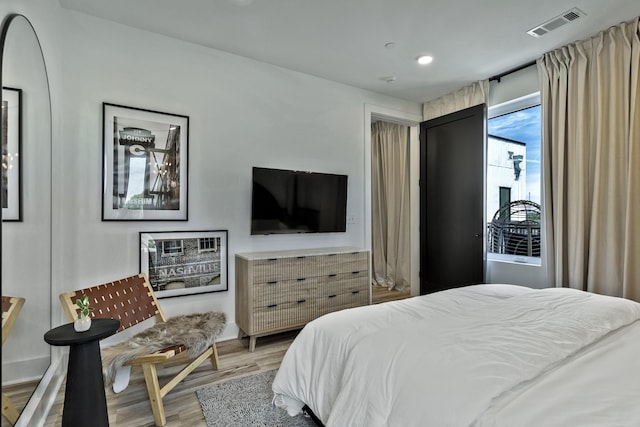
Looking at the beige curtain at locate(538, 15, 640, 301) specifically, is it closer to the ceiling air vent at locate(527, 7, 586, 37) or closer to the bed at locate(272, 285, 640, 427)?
the ceiling air vent at locate(527, 7, 586, 37)

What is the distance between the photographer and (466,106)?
3902 millimetres

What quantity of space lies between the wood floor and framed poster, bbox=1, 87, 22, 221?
→ 75cm

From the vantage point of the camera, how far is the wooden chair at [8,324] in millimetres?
1248

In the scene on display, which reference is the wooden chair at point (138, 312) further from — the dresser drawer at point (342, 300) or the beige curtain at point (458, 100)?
the beige curtain at point (458, 100)

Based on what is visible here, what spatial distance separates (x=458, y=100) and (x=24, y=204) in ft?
13.8

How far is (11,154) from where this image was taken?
137 centimetres

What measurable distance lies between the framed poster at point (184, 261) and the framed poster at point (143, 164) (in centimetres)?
19

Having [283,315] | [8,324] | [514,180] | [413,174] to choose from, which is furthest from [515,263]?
[8,324]

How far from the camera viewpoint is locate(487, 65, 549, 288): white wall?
130 inches

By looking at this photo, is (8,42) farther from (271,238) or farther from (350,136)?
(350,136)

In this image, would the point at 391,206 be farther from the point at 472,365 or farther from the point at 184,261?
the point at 472,365

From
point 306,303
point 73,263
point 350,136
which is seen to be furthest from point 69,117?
point 350,136

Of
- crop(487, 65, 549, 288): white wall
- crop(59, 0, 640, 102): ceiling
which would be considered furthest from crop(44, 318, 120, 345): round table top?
crop(487, 65, 549, 288): white wall

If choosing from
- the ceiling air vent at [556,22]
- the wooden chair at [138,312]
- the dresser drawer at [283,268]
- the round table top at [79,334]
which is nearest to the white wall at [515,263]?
the ceiling air vent at [556,22]
